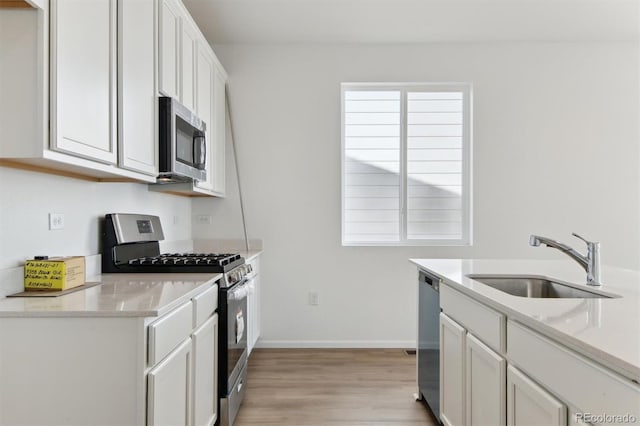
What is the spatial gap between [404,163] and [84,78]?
282 cm

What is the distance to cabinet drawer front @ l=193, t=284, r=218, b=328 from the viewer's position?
178 centimetres

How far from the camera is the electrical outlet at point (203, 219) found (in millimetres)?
3730

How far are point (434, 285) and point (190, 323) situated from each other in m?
1.36

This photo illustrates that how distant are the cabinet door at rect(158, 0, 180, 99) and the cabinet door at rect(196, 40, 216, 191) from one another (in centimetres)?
39

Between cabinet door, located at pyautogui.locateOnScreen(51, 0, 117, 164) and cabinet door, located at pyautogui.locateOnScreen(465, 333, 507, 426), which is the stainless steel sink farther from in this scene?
cabinet door, located at pyautogui.locateOnScreen(51, 0, 117, 164)

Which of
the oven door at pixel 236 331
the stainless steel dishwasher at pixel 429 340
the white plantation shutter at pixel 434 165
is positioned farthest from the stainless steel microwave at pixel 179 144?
the white plantation shutter at pixel 434 165

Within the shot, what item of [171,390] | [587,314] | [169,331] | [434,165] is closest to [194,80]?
[169,331]

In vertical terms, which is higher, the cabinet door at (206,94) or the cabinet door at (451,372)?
the cabinet door at (206,94)

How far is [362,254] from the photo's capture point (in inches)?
146

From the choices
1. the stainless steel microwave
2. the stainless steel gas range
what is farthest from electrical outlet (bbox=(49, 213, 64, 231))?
the stainless steel microwave

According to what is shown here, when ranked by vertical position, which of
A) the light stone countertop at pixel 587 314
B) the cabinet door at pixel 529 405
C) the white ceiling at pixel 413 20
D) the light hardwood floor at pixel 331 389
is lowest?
the light hardwood floor at pixel 331 389

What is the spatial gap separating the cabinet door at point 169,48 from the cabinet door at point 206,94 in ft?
1.28

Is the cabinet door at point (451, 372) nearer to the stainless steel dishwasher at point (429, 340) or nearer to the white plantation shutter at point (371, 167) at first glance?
the stainless steel dishwasher at point (429, 340)

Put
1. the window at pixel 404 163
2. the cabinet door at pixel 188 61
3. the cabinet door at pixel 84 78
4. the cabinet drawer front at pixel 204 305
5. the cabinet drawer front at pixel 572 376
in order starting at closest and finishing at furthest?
1. the cabinet drawer front at pixel 572 376
2. the cabinet door at pixel 84 78
3. the cabinet drawer front at pixel 204 305
4. the cabinet door at pixel 188 61
5. the window at pixel 404 163
